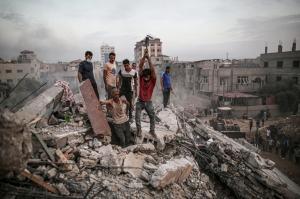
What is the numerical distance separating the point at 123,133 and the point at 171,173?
169cm

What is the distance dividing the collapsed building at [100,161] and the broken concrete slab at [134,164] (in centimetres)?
2

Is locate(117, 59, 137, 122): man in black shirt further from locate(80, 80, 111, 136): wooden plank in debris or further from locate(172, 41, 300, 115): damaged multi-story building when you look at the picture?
locate(172, 41, 300, 115): damaged multi-story building

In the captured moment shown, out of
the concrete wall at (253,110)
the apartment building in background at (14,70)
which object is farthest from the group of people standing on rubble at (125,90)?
the apartment building in background at (14,70)

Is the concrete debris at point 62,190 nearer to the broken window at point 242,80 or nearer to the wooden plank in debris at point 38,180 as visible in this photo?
the wooden plank in debris at point 38,180

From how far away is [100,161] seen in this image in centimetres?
433

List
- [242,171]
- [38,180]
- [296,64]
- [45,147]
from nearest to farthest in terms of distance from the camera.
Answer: [38,180]
[45,147]
[242,171]
[296,64]

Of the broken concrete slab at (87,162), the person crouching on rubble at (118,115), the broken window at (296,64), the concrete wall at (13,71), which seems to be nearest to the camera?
the broken concrete slab at (87,162)

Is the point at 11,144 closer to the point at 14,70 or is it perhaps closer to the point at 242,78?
the point at 242,78

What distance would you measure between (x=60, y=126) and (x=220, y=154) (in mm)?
4303

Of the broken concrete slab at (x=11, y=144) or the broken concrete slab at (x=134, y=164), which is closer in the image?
the broken concrete slab at (x=11, y=144)

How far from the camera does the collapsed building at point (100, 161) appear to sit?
314 cm

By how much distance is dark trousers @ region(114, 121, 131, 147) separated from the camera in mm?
5289

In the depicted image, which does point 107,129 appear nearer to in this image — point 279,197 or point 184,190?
point 184,190

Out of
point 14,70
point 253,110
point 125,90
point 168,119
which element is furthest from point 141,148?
point 14,70
